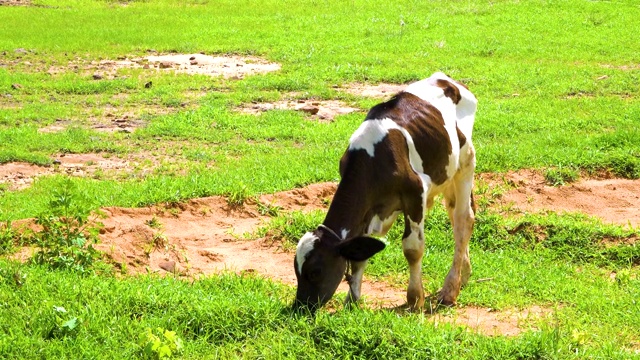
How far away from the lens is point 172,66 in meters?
17.4

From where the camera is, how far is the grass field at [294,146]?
5824 millimetres

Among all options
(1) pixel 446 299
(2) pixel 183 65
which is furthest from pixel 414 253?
(2) pixel 183 65

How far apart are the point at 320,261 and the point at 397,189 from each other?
0.93m

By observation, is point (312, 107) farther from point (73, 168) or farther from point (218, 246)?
point (218, 246)

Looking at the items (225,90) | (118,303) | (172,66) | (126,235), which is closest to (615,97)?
(225,90)

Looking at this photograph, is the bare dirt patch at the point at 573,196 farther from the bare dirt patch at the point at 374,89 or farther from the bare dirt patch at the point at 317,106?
the bare dirt patch at the point at 374,89

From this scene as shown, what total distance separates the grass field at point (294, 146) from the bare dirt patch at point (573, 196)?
0.28 metres

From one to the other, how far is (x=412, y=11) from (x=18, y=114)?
12619mm

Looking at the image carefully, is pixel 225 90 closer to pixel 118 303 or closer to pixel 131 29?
pixel 131 29

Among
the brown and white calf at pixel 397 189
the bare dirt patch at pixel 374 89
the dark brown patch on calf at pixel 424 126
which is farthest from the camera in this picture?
the bare dirt patch at pixel 374 89

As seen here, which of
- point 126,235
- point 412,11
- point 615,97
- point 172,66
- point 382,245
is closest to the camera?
point 382,245

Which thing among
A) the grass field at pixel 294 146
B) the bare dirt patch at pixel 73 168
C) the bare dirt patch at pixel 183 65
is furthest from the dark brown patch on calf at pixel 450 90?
the bare dirt patch at pixel 183 65

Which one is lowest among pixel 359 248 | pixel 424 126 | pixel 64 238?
pixel 64 238

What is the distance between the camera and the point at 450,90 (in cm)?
775
